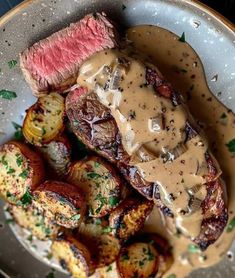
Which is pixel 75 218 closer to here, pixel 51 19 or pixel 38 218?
pixel 38 218

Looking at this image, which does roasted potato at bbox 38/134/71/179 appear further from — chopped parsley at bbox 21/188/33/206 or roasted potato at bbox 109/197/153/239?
roasted potato at bbox 109/197/153/239

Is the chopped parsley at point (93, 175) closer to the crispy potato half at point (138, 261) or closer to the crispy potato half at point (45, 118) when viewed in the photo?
the crispy potato half at point (45, 118)

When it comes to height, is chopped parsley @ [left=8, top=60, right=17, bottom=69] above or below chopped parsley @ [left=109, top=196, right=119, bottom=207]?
above

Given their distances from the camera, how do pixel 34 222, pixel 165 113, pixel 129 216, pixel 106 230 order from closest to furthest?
pixel 165 113 < pixel 129 216 < pixel 106 230 < pixel 34 222

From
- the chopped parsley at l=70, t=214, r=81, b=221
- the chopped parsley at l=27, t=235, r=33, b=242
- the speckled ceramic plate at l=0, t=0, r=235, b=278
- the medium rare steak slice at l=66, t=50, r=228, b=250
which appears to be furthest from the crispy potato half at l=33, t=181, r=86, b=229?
the speckled ceramic plate at l=0, t=0, r=235, b=278

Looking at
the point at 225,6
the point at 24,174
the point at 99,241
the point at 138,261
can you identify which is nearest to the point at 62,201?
the point at 24,174

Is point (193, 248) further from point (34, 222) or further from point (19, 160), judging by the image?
point (19, 160)

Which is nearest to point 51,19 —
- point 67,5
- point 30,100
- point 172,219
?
point 67,5
